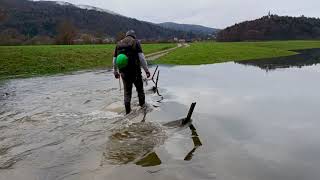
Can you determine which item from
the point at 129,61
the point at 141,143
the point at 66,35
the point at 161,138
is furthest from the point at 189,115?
the point at 66,35

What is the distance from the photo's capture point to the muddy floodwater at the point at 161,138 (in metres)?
8.20

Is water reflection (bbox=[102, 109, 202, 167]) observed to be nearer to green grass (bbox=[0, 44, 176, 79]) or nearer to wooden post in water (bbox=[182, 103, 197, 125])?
wooden post in water (bbox=[182, 103, 197, 125])

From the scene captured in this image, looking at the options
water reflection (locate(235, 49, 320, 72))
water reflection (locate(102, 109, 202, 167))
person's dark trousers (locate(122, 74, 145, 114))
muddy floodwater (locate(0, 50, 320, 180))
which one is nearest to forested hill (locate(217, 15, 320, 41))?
water reflection (locate(235, 49, 320, 72))

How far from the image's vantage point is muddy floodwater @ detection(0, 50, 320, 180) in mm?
8203

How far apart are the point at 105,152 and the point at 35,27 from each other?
178394mm

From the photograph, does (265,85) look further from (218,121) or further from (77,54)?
(77,54)

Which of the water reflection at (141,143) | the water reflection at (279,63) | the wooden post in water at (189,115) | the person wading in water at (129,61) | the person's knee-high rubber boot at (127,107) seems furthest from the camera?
the water reflection at (279,63)

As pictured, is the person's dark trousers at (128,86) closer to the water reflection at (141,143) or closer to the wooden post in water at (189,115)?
the water reflection at (141,143)

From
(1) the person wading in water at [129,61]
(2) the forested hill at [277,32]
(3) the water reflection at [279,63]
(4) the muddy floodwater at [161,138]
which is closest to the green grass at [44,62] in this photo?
(4) the muddy floodwater at [161,138]

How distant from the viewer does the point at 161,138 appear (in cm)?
1062

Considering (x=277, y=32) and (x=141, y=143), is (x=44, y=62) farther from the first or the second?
(x=277, y=32)

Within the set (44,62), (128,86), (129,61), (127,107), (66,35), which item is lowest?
(66,35)

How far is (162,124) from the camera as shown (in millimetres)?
12219

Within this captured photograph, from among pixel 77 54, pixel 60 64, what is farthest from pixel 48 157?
pixel 77 54
